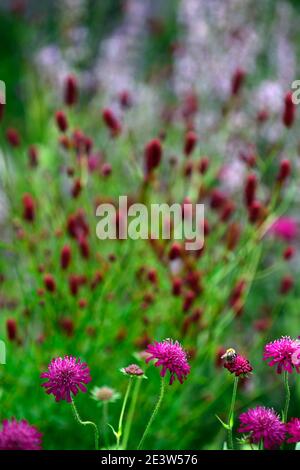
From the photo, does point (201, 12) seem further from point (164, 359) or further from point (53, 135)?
point (164, 359)

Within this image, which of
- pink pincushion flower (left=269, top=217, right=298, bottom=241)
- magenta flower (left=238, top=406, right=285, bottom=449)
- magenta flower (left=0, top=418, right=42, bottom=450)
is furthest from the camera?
pink pincushion flower (left=269, top=217, right=298, bottom=241)

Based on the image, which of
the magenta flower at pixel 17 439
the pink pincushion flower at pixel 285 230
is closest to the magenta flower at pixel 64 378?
the magenta flower at pixel 17 439

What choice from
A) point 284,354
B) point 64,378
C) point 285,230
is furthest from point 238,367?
point 285,230

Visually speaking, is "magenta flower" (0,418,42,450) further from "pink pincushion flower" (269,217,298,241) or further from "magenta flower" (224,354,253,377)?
"pink pincushion flower" (269,217,298,241)

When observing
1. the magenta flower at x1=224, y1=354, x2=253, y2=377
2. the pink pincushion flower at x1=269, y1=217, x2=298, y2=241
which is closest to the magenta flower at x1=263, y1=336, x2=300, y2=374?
the magenta flower at x1=224, y1=354, x2=253, y2=377

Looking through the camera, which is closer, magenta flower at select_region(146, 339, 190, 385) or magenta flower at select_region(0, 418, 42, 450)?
magenta flower at select_region(0, 418, 42, 450)

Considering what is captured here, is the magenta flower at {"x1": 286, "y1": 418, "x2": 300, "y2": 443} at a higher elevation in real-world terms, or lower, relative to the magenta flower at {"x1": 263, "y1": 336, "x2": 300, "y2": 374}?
lower

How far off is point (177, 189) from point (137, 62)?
236 cm

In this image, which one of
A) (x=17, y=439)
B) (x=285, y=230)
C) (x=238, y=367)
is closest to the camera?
(x=17, y=439)

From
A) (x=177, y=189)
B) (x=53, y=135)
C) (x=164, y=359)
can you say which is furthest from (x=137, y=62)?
(x=164, y=359)

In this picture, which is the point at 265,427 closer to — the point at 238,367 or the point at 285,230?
the point at 238,367

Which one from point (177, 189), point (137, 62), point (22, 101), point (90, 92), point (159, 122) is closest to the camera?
point (177, 189)

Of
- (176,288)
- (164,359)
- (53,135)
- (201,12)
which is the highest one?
(201,12)

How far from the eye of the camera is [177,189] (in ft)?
8.04
